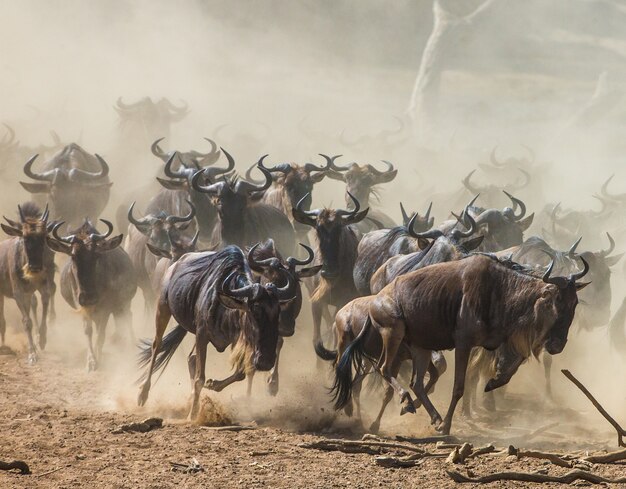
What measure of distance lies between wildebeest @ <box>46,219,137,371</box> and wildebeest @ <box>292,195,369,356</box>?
94.7 inches

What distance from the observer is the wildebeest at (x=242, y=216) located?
47.2 ft

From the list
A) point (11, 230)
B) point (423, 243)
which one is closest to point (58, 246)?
point (11, 230)

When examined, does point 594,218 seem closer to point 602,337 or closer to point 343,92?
point 602,337

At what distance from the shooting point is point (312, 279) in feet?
47.0

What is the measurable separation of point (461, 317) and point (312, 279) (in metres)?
4.58

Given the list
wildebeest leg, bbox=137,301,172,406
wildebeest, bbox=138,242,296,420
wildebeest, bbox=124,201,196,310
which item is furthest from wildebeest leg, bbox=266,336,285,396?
wildebeest, bbox=124,201,196,310

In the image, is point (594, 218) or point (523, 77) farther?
point (523, 77)

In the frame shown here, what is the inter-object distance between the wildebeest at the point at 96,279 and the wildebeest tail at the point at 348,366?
452cm

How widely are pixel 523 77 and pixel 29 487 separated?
111ft

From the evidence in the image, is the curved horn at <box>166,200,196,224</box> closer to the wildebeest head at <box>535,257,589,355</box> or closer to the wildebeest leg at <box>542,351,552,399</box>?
the wildebeest leg at <box>542,351,552,399</box>

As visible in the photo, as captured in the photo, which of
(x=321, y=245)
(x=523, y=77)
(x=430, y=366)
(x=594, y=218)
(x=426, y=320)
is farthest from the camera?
(x=523, y=77)

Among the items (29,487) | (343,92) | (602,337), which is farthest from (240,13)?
(29,487)

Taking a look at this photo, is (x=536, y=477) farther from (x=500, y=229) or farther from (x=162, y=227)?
(x=162, y=227)

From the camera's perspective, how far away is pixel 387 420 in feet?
36.1
